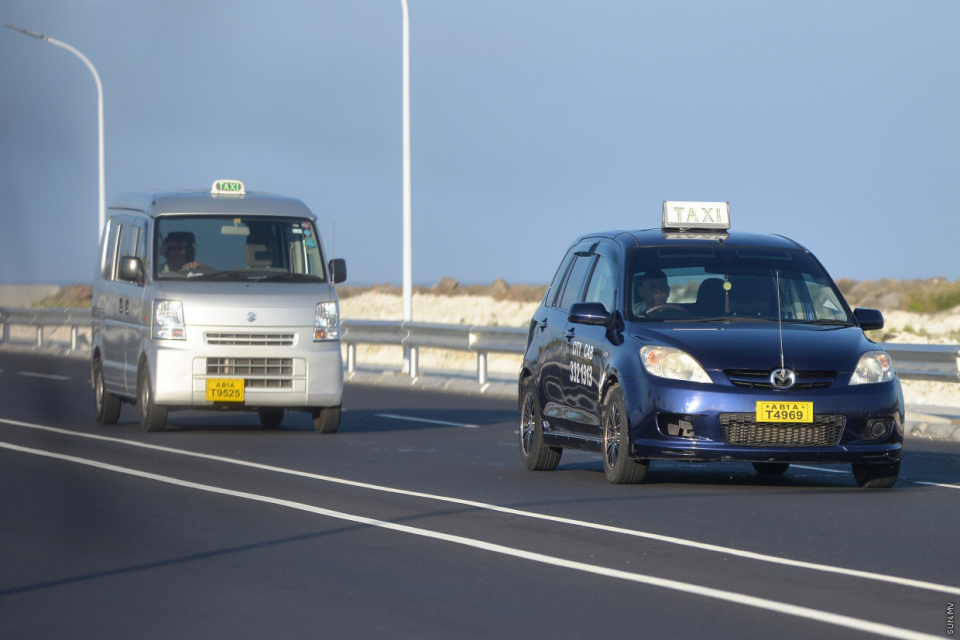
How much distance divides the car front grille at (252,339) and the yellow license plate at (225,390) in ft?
1.32

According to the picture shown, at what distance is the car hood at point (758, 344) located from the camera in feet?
35.9

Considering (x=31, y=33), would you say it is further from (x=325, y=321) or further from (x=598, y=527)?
(x=325, y=321)

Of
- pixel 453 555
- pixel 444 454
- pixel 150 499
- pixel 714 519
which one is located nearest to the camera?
pixel 453 555

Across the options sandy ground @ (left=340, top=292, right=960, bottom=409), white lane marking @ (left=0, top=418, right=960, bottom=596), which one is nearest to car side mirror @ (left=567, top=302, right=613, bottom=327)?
white lane marking @ (left=0, top=418, right=960, bottom=596)

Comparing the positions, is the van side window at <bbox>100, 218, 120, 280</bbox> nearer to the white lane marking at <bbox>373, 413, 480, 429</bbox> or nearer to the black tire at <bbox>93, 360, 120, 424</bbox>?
the black tire at <bbox>93, 360, 120, 424</bbox>

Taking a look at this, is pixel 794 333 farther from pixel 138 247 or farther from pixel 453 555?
pixel 138 247

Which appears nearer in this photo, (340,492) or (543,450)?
(340,492)

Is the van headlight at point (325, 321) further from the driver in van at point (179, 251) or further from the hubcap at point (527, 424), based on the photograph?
the hubcap at point (527, 424)

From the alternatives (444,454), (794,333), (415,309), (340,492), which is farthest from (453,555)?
(415,309)

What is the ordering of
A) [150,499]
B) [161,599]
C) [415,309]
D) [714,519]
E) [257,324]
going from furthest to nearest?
1. [415,309]
2. [257,324]
3. [150,499]
4. [714,519]
5. [161,599]

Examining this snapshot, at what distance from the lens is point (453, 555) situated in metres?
8.35

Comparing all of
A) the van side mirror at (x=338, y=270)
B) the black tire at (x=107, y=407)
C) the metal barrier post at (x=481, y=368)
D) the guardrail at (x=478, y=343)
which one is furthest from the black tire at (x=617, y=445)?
the metal barrier post at (x=481, y=368)

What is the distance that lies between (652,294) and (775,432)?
161 centimetres

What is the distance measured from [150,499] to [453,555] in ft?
10.1
